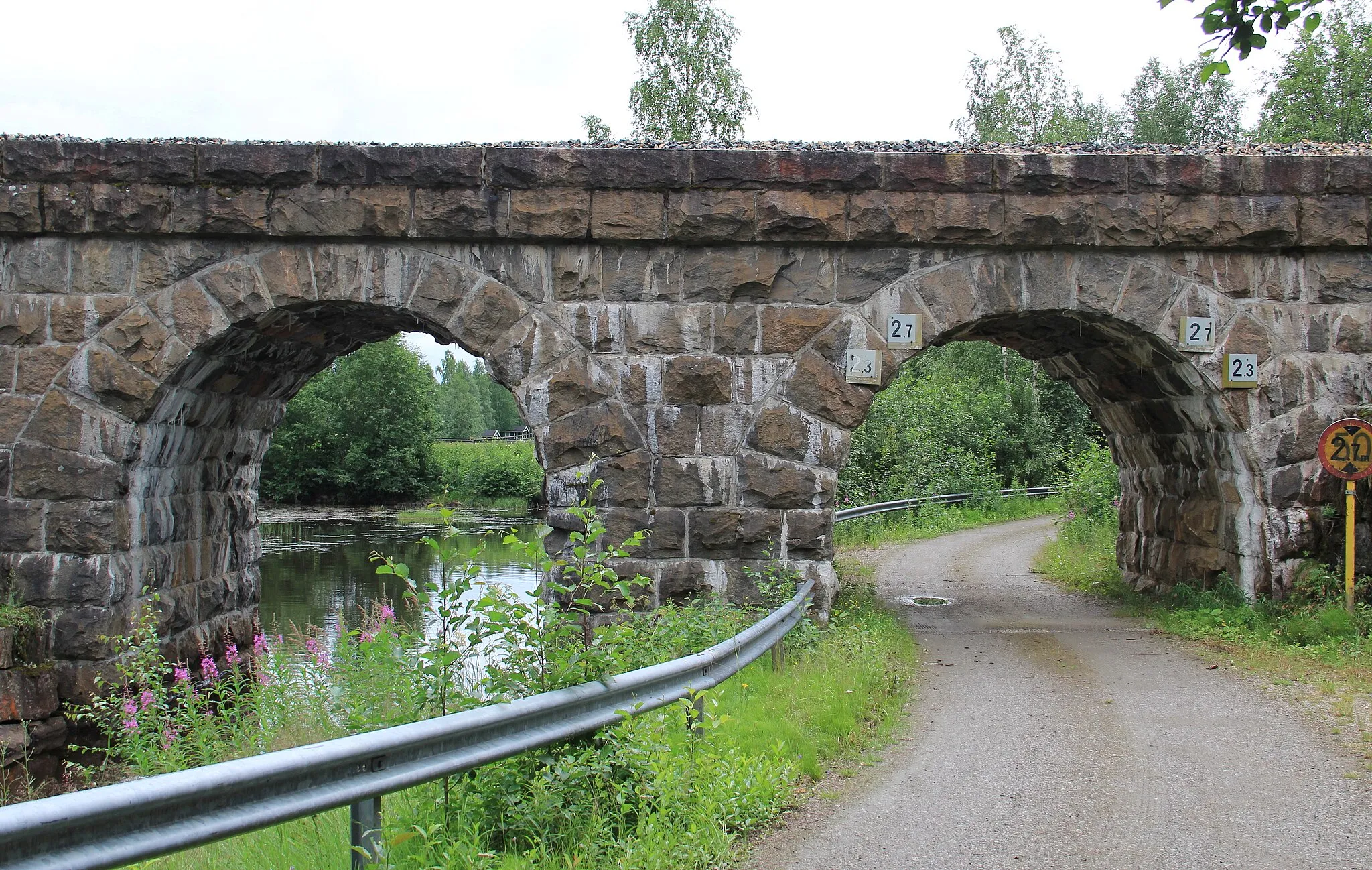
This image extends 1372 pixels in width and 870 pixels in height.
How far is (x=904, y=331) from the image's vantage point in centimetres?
881

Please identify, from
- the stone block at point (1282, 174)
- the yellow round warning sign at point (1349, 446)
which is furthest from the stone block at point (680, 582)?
the stone block at point (1282, 174)

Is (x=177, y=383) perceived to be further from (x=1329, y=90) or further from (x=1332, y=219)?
(x=1329, y=90)

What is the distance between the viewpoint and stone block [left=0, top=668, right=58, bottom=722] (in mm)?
8055

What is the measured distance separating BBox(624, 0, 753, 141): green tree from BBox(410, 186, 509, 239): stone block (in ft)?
67.2

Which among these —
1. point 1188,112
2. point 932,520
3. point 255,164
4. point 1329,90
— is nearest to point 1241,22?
point 255,164

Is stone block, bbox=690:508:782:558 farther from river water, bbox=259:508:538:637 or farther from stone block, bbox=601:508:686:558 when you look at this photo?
river water, bbox=259:508:538:637

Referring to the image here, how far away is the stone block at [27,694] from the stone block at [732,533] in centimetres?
483

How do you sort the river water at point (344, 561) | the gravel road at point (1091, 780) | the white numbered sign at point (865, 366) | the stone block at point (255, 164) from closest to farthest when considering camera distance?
the gravel road at point (1091, 780)
the stone block at point (255, 164)
the white numbered sign at point (865, 366)
the river water at point (344, 561)

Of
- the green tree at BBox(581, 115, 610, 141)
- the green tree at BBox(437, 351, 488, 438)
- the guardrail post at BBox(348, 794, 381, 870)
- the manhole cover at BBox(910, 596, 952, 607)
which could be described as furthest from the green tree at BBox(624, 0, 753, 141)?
the green tree at BBox(437, 351, 488, 438)

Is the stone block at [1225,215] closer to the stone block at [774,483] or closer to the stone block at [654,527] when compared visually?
the stone block at [774,483]

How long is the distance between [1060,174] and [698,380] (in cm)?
321

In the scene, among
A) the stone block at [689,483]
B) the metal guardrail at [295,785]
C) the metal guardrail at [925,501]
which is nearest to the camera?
the metal guardrail at [295,785]

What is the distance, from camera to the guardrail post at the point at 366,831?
3.21 m

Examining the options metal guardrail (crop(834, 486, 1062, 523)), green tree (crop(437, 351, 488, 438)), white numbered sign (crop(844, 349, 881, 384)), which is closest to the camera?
white numbered sign (crop(844, 349, 881, 384))
